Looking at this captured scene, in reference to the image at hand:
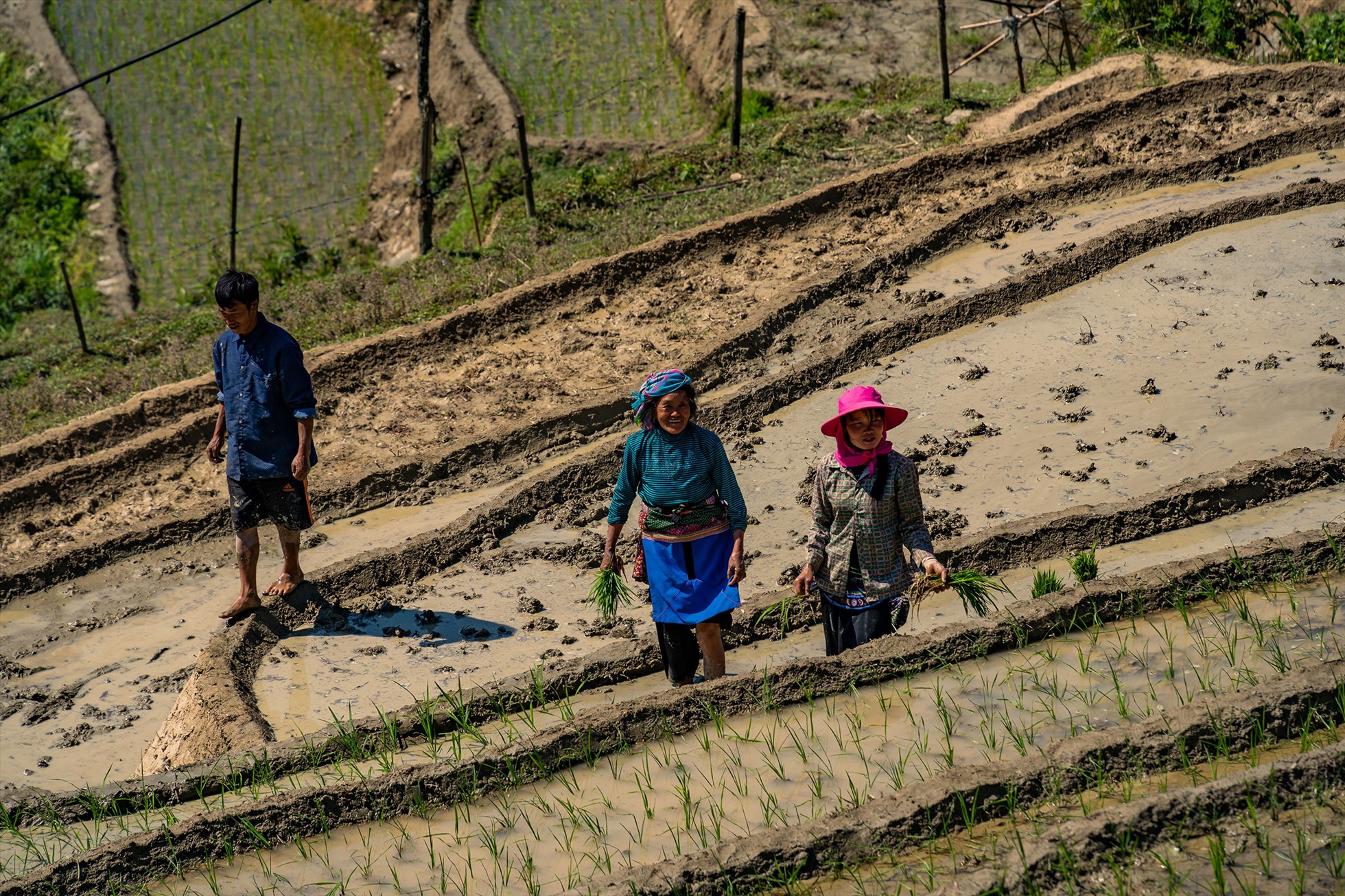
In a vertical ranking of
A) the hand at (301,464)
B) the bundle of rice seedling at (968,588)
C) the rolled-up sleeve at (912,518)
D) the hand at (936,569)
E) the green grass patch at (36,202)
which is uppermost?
the green grass patch at (36,202)

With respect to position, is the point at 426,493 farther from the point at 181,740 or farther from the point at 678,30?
the point at 678,30

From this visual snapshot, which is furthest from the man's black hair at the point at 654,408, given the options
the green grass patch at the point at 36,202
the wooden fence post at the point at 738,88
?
the green grass patch at the point at 36,202

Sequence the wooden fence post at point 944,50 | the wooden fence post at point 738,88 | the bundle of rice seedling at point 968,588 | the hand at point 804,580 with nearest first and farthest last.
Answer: the bundle of rice seedling at point 968,588 → the hand at point 804,580 → the wooden fence post at point 738,88 → the wooden fence post at point 944,50

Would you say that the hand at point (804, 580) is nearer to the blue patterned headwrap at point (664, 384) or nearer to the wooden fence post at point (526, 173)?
the blue patterned headwrap at point (664, 384)

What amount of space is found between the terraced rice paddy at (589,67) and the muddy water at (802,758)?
14451mm

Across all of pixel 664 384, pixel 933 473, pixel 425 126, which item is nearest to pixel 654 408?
pixel 664 384

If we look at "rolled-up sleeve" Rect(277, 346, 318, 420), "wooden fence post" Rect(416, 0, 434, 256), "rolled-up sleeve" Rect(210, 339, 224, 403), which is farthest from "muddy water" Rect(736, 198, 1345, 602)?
"wooden fence post" Rect(416, 0, 434, 256)

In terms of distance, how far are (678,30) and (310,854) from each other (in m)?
18.5

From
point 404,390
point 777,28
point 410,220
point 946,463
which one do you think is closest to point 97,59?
point 410,220

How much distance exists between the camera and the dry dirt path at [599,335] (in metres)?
8.34

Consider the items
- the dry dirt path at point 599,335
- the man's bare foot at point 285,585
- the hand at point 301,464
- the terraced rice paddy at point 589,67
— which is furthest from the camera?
the terraced rice paddy at point 589,67

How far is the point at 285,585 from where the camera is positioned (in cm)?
637

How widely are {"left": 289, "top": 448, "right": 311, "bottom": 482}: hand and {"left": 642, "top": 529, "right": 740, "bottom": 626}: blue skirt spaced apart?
2070mm

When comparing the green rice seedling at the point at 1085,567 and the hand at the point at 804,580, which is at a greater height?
the hand at the point at 804,580
